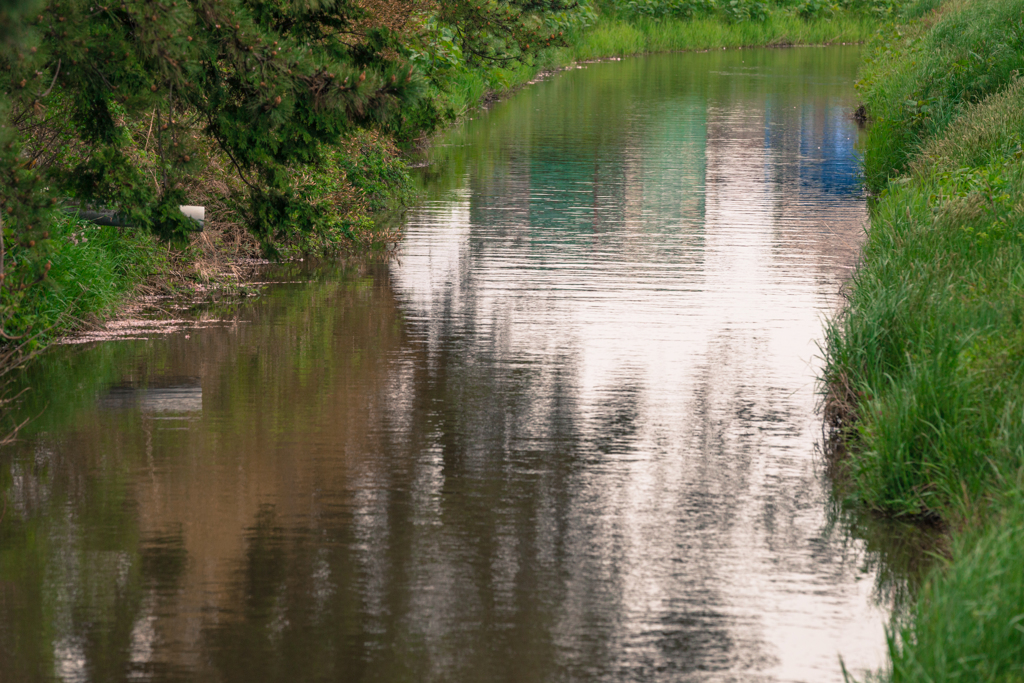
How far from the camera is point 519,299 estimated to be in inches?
504

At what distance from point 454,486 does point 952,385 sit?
117 inches

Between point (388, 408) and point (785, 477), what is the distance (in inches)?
114

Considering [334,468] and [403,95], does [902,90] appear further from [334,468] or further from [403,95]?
[334,468]

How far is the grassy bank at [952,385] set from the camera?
490 cm

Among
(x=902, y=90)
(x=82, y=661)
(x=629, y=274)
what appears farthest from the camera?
(x=902, y=90)

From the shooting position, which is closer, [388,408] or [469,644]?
[469,644]

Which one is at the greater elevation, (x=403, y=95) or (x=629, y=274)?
(x=403, y=95)

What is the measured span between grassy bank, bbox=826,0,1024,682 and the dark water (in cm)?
52

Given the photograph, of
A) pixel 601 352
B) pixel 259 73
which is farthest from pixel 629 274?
pixel 259 73

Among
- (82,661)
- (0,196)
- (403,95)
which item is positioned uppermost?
(403,95)

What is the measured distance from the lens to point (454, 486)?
7820 mm

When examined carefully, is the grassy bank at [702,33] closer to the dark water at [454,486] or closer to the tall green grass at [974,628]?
the dark water at [454,486]

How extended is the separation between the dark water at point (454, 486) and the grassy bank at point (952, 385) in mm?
523

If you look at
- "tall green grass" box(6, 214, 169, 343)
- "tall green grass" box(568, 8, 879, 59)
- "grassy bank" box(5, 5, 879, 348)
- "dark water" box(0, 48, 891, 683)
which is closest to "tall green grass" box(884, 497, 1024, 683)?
"dark water" box(0, 48, 891, 683)
